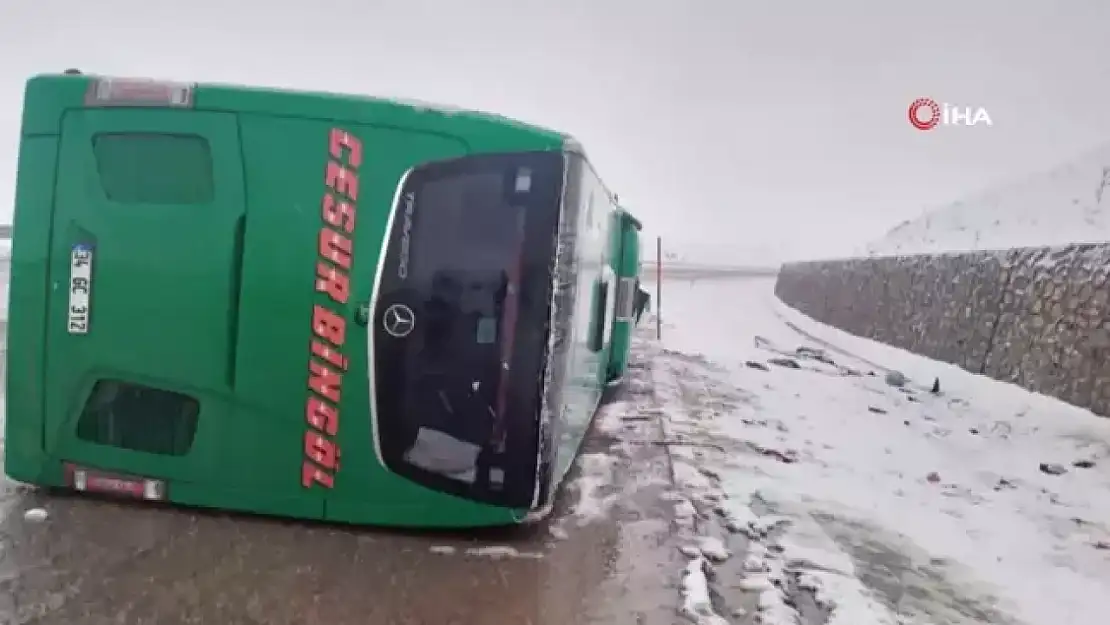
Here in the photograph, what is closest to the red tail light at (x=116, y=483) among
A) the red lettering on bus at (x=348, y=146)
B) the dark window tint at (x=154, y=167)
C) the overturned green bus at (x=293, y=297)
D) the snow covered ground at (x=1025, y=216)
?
the overturned green bus at (x=293, y=297)

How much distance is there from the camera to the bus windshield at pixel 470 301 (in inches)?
115

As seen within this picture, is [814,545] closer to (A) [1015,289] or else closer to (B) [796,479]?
(B) [796,479]

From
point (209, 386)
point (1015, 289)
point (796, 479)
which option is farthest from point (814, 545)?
point (1015, 289)

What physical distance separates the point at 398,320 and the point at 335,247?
38 cm

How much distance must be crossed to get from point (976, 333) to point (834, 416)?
3.73 metres

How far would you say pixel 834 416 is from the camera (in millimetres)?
6535

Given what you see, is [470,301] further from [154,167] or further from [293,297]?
[154,167]

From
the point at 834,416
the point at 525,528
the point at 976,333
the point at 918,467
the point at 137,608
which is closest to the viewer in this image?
the point at 137,608

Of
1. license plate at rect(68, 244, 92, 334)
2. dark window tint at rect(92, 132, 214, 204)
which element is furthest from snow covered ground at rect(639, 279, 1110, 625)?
license plate at rect(68, 244, 92, 334)

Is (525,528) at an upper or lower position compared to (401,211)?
lower

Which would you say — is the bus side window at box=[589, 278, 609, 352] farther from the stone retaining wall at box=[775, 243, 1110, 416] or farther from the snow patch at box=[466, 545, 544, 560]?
the stone retaining wall at box=[775, 243, 1110, 416]

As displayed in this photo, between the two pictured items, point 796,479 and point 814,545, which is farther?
point 796,479

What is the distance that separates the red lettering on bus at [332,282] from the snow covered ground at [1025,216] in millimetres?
11246

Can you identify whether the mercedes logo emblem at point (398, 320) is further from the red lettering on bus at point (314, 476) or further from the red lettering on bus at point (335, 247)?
the red lettering on bus at point (314, 476)
